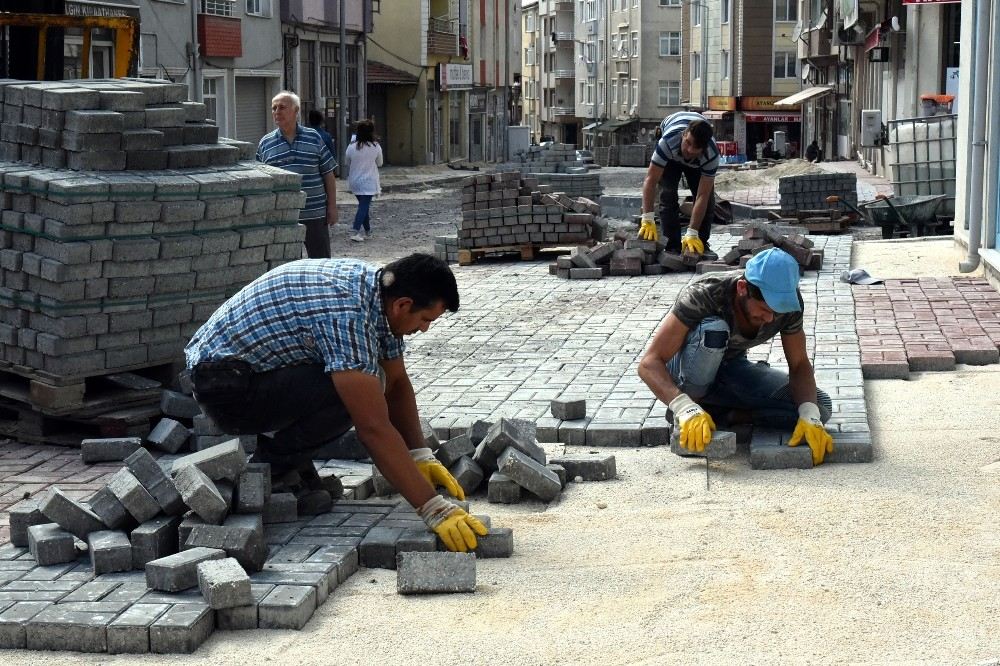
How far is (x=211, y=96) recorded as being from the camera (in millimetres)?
30094

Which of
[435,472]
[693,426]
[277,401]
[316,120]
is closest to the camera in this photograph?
[277,401]

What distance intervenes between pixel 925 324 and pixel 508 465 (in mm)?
4823

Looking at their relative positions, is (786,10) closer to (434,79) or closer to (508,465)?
(434,79)

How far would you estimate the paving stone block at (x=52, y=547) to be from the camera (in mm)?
4707

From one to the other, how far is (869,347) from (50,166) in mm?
5047

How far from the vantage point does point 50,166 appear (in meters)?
7.17

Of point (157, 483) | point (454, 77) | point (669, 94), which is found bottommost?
point (157, 483)

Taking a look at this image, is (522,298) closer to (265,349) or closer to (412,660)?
(265,349)

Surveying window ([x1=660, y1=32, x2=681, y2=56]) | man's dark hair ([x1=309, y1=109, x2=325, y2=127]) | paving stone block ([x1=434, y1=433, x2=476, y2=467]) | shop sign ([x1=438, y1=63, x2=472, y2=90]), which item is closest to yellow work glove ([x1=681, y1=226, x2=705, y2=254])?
man's dark hair ([x1=309, y1=109, x2=325, y2=127])

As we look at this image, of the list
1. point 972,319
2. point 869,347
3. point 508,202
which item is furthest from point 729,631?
point 508,202

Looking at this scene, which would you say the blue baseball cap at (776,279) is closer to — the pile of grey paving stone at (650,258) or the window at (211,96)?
the pile of grey paving stone at (650,258)

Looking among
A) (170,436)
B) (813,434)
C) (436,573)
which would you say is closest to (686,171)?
(813,434)

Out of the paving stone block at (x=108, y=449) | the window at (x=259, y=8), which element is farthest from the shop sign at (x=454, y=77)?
the paving stone block at (x=108, y=449)

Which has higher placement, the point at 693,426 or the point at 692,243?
the point at 692,243
